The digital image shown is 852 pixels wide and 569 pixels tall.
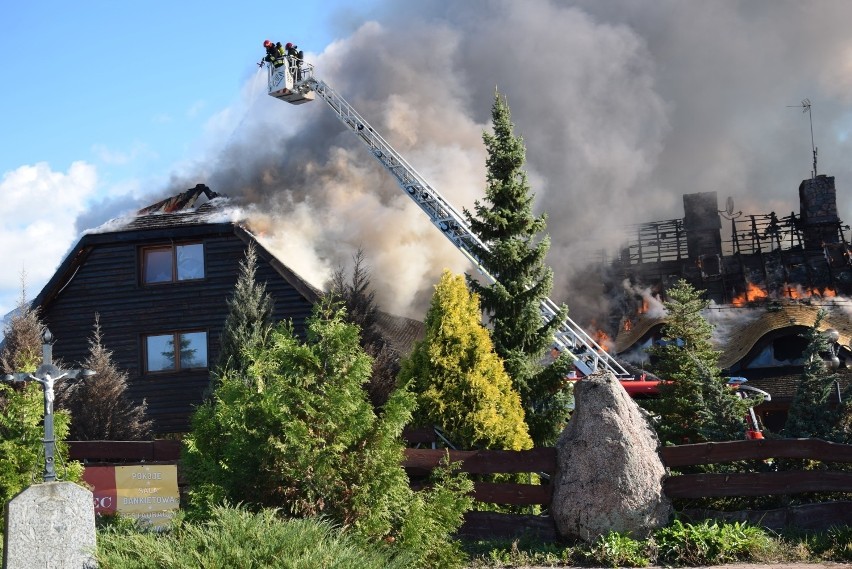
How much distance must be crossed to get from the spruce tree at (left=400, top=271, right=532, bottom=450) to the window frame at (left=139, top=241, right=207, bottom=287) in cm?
1170

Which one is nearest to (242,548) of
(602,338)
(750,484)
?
(750,484)

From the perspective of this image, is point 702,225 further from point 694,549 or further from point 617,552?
point 617,552

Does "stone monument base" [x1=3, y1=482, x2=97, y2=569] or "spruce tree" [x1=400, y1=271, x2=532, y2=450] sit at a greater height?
"spruce tree" [x1=400, y1=271, x2=532, y2=450]

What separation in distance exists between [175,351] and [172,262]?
2.33 metres

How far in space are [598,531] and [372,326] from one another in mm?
10928

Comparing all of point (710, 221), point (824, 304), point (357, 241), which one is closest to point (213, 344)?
point (357, 241)

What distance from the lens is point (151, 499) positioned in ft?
51.9

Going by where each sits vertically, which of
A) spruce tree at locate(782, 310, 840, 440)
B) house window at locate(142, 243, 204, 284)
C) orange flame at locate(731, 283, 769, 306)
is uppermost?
house window at locate(142, 243, 204, 284)

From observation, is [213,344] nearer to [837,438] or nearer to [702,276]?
[837,438]

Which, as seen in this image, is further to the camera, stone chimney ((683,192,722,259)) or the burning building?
stone chimney ((683,192,722,259))

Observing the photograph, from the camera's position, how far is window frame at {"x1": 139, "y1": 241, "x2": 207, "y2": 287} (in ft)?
88.1

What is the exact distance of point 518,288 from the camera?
18344 mm

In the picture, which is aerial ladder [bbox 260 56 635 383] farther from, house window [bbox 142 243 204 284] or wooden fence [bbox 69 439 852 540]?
wooden fence [bbox 69 439 852 540]

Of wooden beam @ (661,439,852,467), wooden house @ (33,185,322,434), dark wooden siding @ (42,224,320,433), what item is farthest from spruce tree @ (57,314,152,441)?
wooden beam @ (661,439,852,467)
